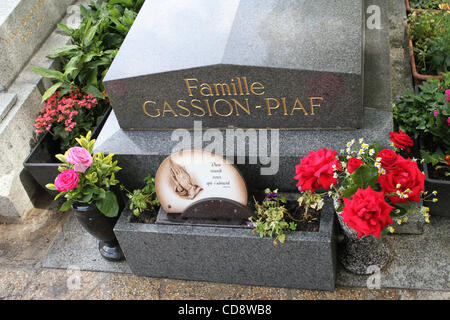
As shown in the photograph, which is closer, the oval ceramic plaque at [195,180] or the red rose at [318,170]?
the red rose at [318,170]

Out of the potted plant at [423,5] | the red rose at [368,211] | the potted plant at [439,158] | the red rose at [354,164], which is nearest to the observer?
the red rose at [368,211]

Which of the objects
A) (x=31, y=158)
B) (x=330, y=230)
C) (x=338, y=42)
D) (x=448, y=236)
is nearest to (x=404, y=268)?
(x=448, y=236)

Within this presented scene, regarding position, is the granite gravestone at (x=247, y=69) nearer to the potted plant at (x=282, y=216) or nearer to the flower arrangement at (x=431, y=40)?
the potted plant at (x=282, y=216)

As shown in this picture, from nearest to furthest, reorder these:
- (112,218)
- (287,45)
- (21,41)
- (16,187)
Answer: (287,45)
(112,218)
(16,187)
(21,41)

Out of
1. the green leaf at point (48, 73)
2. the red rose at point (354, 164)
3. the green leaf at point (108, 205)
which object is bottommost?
the green leaf at point (108, 205)

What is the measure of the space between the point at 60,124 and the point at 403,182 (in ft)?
8.89

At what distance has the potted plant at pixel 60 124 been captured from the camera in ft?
12.8

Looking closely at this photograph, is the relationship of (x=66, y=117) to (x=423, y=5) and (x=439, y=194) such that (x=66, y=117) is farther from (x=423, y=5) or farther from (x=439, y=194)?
(x=423, y=5)

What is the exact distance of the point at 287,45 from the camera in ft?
10.3

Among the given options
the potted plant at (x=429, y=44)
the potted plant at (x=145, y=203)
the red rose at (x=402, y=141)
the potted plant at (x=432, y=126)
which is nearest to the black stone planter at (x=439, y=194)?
the potted plant at (x=432, y=126)

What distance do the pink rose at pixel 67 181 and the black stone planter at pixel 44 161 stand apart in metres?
0.74

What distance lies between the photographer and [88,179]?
3086 millimetres
